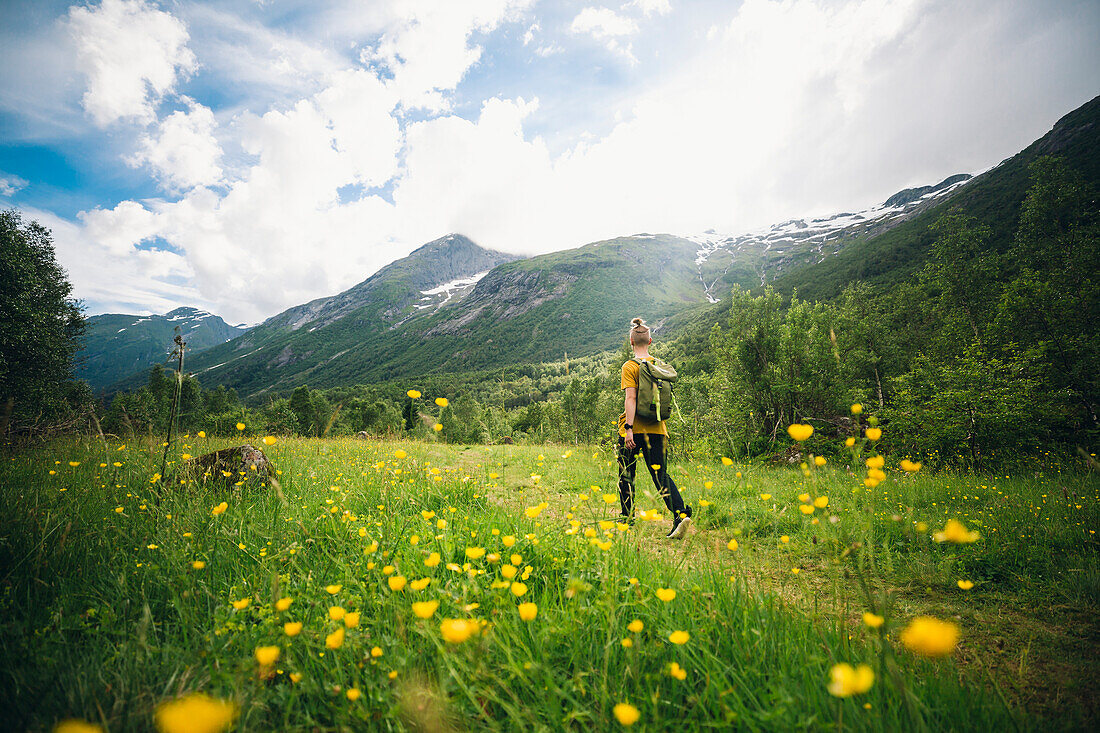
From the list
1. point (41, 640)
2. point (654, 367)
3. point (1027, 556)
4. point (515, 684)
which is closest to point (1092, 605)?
point (1027, 556)

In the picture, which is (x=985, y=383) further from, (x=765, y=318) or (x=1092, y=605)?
(x=1092, y=605)

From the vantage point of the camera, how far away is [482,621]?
185 centimetres

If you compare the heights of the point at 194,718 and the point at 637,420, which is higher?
the point at 194,718

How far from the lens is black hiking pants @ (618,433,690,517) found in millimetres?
4660

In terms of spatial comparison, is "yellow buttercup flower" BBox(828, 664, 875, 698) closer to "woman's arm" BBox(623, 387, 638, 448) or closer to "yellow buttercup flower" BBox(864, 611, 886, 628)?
"yellow buttercup flower" BBox(864, 611, 886, 628)

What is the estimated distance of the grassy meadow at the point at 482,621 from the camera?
5.05ft

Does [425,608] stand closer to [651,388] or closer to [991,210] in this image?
[651,388]

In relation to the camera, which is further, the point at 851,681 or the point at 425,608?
the point at 425,608

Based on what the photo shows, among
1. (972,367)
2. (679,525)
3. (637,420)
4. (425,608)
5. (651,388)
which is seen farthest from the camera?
(972,367)

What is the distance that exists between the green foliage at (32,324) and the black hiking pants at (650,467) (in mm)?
21135

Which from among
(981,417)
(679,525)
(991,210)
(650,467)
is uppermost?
(991,210)

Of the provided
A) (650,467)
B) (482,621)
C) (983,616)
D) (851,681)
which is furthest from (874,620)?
(650,467)

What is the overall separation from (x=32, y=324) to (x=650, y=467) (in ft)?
84.0

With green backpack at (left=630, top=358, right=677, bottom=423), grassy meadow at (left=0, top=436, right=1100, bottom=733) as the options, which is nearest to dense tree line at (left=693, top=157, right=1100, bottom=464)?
green backpack at (left=630, top=358, right=677, bottom=423)
